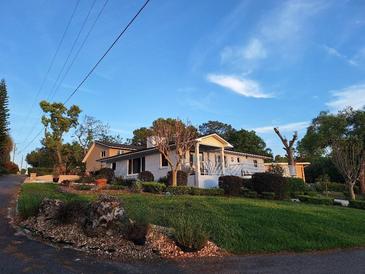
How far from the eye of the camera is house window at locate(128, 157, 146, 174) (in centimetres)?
3190

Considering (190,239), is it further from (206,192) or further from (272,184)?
(272,184)

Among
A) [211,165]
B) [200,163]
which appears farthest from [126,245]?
[211,165]

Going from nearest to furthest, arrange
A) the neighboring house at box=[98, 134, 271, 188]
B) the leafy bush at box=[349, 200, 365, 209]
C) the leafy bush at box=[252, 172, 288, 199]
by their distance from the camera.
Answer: the leafy bush at box=[349, 200, 365, 209] → the leafy bush at box=[252, 172, 288, 199] → the neighboring house at box=[98, 134, 271, 188]

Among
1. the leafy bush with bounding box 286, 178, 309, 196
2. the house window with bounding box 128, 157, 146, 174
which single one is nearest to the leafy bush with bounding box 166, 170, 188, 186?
the house window with bounding box 128, 157, 146, 174

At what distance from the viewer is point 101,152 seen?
43906 millimetres

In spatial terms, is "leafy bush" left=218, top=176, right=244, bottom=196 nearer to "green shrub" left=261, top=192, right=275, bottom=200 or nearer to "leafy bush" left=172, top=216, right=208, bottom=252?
"green shrub" left=261, top=192, right=275, bottom=200

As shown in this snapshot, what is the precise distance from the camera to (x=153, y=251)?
8109mm

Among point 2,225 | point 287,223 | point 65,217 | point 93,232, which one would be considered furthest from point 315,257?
point 2,225

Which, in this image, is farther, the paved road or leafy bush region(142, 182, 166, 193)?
leafy bush region(142, 182, 166, 193)

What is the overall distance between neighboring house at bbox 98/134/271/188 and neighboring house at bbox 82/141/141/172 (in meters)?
6.80

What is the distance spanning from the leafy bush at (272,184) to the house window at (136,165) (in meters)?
12.1

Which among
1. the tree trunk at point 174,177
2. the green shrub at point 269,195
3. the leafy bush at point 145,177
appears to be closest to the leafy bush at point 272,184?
the green shrub at point 269,195

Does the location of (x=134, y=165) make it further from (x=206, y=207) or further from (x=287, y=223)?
(x=287, y=223)

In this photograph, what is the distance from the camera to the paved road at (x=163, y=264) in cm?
680
